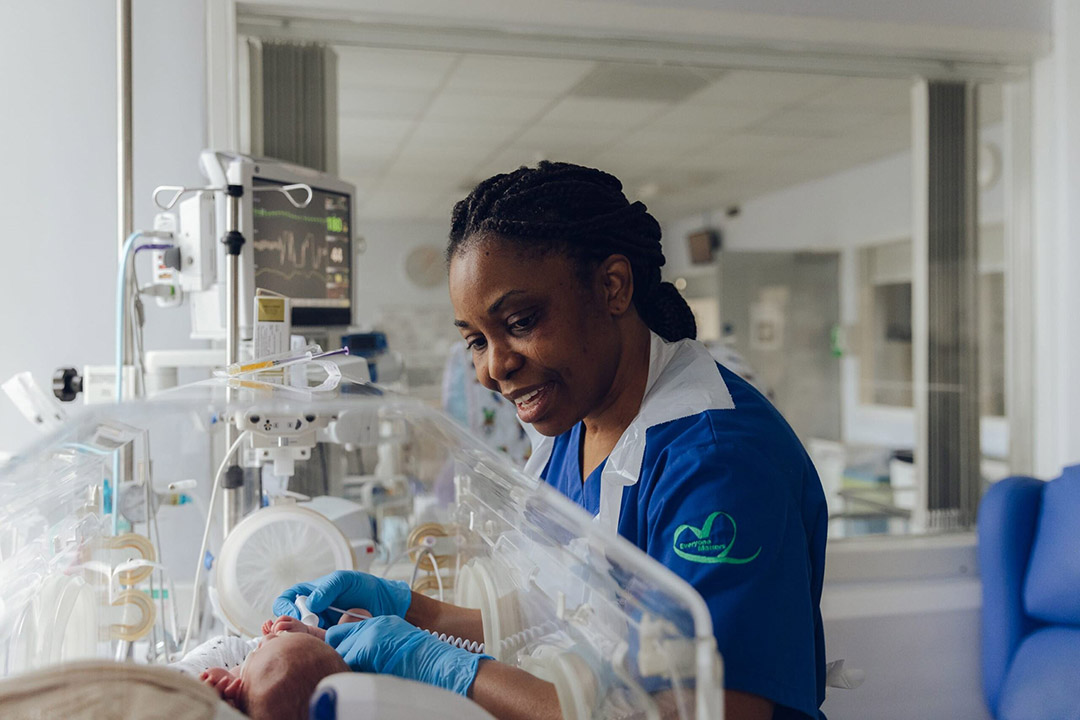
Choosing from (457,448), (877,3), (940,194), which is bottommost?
(457,448)

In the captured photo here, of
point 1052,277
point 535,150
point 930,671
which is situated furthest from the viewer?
point 535,150

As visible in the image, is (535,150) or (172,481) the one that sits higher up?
(535,150)

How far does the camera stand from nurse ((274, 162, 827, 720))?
33.5 inches

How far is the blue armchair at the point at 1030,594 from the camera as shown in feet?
6.63

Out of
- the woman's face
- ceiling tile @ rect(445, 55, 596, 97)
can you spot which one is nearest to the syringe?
the woman's face

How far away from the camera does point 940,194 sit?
295cm

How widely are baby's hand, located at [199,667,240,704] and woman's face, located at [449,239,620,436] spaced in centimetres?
47

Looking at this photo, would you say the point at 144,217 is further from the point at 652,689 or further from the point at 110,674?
the point at 652,689

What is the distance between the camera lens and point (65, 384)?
1.77 metres

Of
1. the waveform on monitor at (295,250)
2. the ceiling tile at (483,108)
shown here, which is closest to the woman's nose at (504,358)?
the waveform on monitor at (295,250)

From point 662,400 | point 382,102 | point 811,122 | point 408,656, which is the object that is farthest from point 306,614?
point 811,122

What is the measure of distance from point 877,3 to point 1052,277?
3.65ft

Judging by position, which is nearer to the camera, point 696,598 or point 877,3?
point 696,598

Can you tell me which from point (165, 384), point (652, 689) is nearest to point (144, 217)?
point (165, 384)
